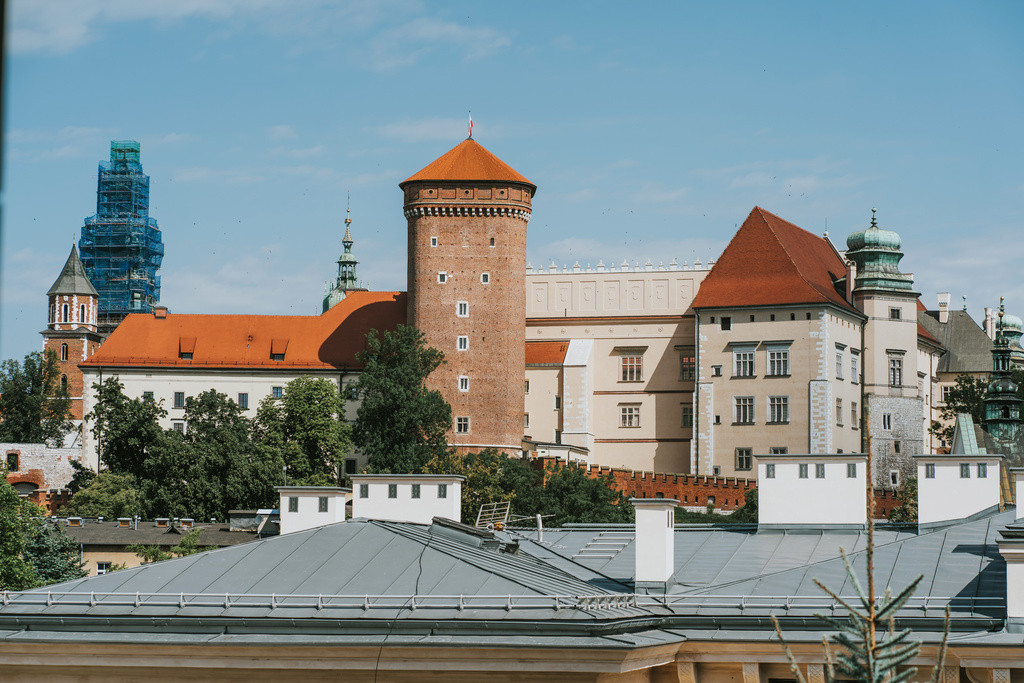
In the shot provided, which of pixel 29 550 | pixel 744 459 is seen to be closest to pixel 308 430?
pixel 744 459

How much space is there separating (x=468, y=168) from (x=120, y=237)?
8598 cm

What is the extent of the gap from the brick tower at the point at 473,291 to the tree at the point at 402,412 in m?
1.43

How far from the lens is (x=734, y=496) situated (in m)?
71.1

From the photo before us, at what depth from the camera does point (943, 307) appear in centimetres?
10156

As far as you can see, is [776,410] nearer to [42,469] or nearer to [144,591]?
[42,469]

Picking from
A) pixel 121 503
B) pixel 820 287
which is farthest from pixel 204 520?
pixel 820 287

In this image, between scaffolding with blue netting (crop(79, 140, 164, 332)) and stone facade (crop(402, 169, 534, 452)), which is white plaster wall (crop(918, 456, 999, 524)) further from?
scaffolding with blue netting (crop(79, 140, 164, 332))

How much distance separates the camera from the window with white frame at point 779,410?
74062 millimetres

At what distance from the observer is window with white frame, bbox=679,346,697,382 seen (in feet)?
263

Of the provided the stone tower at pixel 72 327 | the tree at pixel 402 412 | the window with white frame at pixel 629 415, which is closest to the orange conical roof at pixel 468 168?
the tree at pixel 402 412

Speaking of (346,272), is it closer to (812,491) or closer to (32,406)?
(32,406)

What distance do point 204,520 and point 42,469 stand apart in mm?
23727

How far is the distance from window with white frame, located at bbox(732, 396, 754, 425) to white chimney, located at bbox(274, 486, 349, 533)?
178ft

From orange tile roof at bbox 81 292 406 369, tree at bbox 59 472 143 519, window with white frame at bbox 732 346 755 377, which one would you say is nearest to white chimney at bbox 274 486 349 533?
tree at bbox 59 472 143 519
